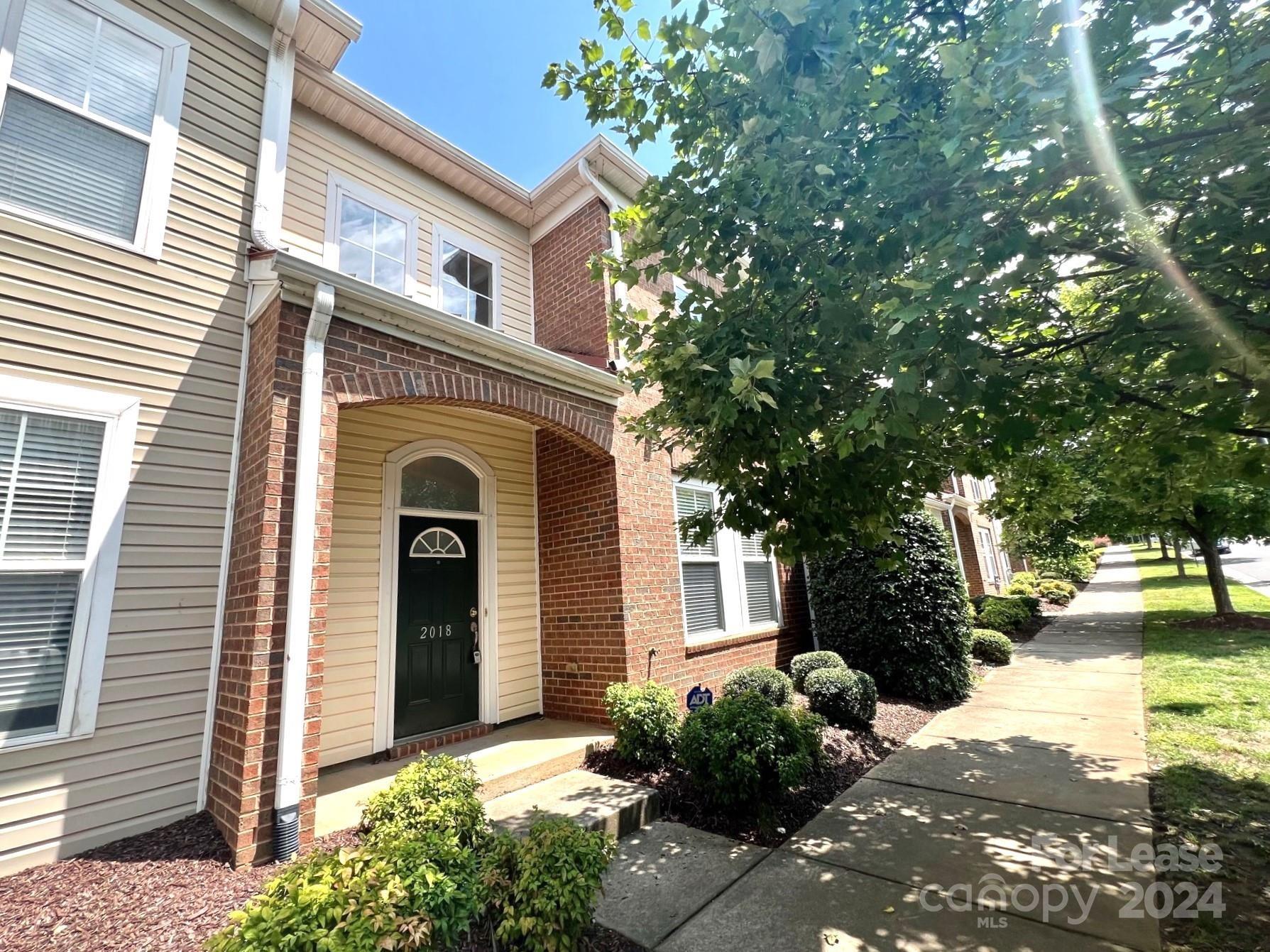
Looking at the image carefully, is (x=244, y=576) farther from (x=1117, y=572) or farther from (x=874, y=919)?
(x=1117, y=572)

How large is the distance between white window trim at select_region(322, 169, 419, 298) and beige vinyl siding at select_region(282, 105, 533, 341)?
0.15 feet

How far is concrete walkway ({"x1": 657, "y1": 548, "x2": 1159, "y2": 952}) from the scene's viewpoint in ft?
9.05

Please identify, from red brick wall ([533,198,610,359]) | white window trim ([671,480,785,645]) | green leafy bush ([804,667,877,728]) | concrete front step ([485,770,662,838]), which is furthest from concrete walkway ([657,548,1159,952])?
red brick wall ([533,198,610,359])

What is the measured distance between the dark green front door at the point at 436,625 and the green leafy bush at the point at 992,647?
27.2 ft

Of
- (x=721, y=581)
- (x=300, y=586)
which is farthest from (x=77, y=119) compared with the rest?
(x=721, y=581)

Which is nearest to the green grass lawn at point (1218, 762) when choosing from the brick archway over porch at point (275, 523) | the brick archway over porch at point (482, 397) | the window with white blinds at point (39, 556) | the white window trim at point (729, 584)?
the white window trim at point (729, 584)

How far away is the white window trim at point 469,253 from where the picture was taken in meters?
6.45

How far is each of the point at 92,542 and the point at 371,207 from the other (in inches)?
167

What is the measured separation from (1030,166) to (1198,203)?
1190 mm

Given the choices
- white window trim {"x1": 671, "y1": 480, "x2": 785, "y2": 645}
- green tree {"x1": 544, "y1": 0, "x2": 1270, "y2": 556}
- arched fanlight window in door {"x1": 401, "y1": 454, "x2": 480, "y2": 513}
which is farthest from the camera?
white window trim {"x1": 671, "y1": 480, "x2": 785, "y2": 645}

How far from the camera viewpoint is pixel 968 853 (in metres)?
3.51

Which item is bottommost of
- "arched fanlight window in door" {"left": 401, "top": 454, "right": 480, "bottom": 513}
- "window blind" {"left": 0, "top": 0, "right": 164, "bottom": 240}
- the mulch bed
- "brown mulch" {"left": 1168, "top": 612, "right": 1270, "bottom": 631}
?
"brown mulch" {"left": 1168, "top": 612, "right": 1270, "bottom": 631}

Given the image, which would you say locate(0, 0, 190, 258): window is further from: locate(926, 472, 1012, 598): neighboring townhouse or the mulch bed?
locate(926, 472, 1012, 598): neighboring townhouse

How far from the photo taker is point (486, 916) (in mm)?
2621
